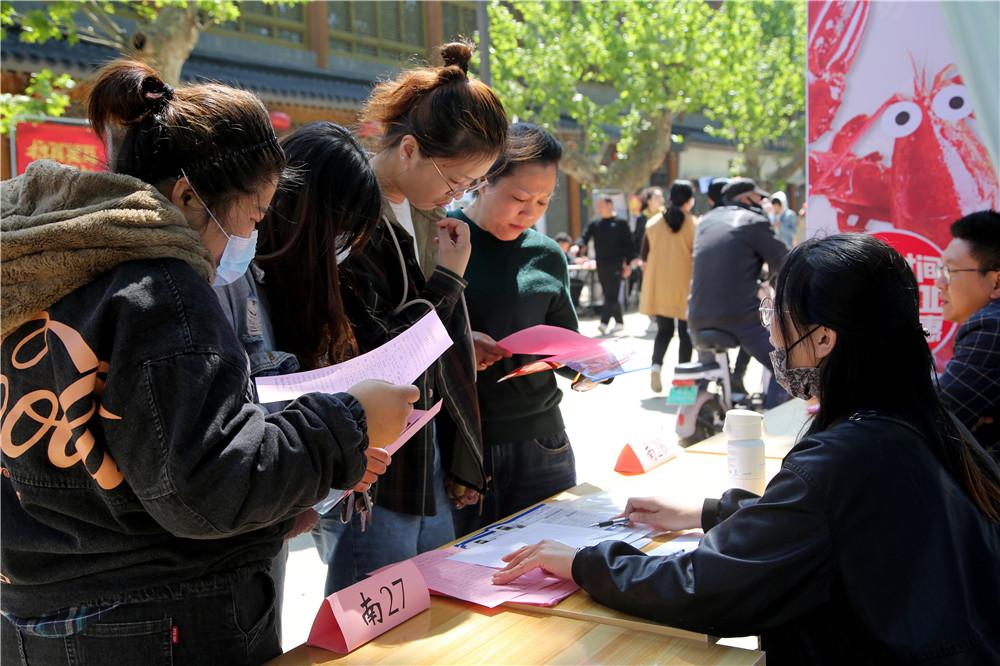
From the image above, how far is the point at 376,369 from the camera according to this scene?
1.42 m

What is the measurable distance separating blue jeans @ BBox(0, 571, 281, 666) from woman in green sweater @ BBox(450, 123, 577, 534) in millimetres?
1078

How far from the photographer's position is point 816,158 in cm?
372

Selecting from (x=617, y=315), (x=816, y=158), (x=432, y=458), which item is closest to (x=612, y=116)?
(x=617, y=315)

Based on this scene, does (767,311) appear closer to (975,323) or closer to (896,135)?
(975,323)

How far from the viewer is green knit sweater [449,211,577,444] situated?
2.30 metres

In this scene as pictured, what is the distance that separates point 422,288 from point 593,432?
439 cm

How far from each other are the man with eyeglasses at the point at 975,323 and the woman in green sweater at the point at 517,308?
1059 millimetres

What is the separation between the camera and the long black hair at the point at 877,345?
4.68ft

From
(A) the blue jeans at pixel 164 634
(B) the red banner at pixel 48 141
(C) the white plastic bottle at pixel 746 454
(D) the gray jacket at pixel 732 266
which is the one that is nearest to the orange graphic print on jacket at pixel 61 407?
(A) the blue jeans at pixel 164 634

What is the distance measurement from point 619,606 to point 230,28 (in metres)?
11.2

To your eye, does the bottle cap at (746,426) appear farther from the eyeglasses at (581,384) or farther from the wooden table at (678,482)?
the eyeglasses at (581,384)

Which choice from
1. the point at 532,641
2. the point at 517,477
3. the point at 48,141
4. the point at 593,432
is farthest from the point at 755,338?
the point at 48,141

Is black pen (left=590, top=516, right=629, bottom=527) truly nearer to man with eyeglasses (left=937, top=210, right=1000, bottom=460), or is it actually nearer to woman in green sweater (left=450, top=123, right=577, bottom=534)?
woman in green sweater (left=450, top=123, right=577, bottom=534)

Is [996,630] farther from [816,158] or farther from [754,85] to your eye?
[754,85]
